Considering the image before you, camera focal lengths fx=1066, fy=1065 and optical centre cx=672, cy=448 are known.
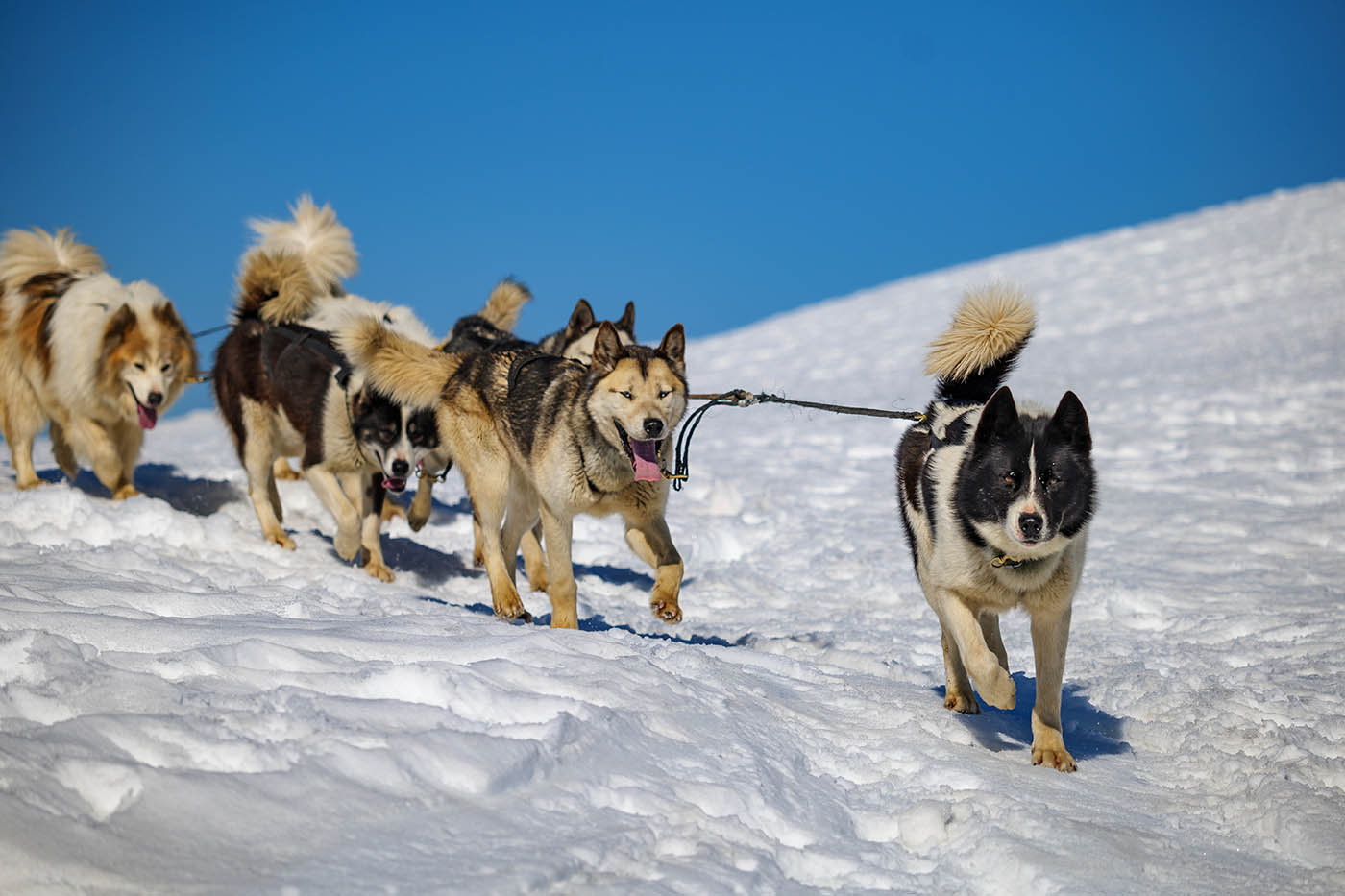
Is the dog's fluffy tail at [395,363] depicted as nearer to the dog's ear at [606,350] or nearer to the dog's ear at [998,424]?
the dog's ear at [606,350]

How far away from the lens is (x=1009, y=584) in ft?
13.5

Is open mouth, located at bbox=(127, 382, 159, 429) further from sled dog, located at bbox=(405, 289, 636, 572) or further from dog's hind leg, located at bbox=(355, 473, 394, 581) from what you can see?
sled dog, located at bbox=(405, 289, 636, 572)

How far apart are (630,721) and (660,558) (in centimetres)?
222

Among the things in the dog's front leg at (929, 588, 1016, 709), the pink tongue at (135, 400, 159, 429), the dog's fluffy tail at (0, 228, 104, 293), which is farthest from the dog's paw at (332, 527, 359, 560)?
the dog's front leg at (929, 588, 1016, 709)

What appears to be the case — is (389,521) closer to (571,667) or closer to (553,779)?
(571,667)

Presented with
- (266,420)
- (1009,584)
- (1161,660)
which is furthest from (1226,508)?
(266,420)

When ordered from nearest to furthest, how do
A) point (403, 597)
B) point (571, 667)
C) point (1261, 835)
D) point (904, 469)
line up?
1. point (1261, 835)
2. point (571, 667)
3. point (904, 469)
4. point (403, 597)

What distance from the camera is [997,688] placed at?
401cm

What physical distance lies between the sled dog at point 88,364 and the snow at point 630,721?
2.06 ft

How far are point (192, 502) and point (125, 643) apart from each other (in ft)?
18.8

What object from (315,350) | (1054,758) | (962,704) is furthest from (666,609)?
(315,350)

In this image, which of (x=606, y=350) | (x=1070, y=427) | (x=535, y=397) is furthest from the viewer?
(x=535, y=397)

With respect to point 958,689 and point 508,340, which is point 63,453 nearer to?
point 508,340

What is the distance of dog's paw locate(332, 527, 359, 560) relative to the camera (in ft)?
23.8
